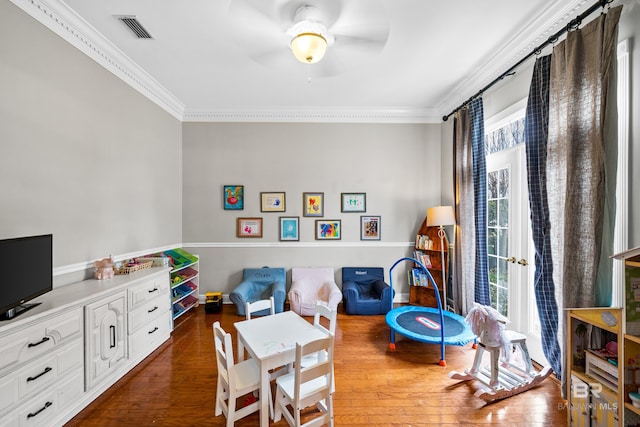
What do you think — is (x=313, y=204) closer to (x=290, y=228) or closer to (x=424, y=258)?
(x=290, y=228)

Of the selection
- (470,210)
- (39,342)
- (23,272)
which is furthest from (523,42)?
(39,342)

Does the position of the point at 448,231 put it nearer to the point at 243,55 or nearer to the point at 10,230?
the point at 243,55

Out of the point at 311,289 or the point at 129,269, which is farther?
the point at 311,289

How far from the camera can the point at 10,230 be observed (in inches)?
72.2

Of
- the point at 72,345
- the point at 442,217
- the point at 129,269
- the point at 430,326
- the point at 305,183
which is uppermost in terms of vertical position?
the point at 305,183

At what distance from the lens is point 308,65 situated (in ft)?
9.33

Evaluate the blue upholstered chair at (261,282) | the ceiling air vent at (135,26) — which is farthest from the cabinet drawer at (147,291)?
the ceiling air vent at (135,26)

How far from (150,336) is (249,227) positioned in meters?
1.96

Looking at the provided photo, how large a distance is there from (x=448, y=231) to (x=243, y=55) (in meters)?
3.56

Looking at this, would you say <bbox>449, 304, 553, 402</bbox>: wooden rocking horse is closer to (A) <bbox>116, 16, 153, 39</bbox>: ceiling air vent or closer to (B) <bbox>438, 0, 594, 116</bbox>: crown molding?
(B) <bbox>438, 0, 594, 116</bbox>: crown molding

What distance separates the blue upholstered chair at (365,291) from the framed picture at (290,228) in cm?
97

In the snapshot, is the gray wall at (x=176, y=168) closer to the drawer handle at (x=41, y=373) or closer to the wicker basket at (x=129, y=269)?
the wicker basket at (x=129, y=269)

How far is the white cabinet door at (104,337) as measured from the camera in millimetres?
1979

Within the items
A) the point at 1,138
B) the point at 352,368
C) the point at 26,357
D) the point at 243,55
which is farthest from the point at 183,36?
the point at 352,368
